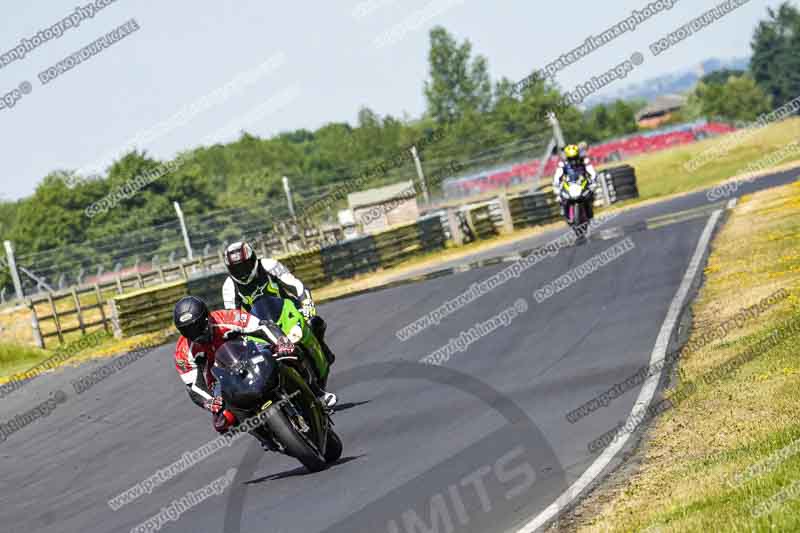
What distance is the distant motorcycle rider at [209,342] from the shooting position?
29.2ft

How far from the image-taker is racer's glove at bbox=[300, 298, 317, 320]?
10.9m

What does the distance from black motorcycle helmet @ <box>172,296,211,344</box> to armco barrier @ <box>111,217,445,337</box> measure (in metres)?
18.5

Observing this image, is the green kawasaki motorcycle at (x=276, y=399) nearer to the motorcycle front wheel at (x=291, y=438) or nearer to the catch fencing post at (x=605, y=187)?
the motorcycle front wheel at (x=291, y=438)

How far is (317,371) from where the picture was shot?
10586 millimetres

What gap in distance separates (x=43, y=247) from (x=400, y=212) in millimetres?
44008

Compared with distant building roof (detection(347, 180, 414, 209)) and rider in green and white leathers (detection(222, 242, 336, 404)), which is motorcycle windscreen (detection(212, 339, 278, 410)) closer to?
rider in green and white leathers (detection(222, 242, 336, 404))

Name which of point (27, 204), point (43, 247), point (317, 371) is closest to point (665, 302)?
point (317, 371)

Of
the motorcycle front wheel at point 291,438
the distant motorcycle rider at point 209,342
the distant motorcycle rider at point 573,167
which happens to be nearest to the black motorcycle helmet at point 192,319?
the distant motorcycle rider at point 209,342

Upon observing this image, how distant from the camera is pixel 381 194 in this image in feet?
163

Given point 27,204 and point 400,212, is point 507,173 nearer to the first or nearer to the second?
point 400,212

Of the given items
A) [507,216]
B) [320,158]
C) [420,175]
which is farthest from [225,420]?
[320,158]

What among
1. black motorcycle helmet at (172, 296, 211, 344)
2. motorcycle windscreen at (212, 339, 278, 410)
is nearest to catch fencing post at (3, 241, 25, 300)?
black motorcycle helmet at (172, 296, 211, 344)

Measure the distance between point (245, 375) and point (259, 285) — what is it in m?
2.68

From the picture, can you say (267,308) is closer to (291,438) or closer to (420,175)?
(291,438)
